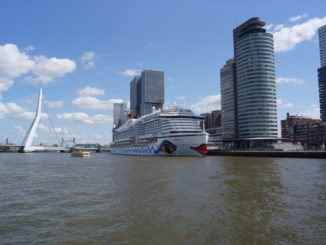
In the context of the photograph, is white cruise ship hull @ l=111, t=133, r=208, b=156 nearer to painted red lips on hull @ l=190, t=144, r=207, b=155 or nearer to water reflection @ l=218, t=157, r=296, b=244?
painted red lips on hull @ l=190, t=144, r=207, b=155

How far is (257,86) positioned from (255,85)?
3.39ft

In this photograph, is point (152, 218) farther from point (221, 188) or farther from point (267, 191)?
point (267, 191)

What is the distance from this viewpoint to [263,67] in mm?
118188

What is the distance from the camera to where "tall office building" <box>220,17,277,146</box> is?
118 meters

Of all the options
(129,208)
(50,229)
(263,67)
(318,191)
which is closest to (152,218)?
(129,208)

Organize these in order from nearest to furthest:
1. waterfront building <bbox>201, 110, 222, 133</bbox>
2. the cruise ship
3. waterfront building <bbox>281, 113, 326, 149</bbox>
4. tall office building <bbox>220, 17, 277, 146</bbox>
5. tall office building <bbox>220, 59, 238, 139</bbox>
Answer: the cruise ship, tall office building <bbox>220, 17, 277, 146</bbox>, waterfront building <bbox>281, 113, 326, 149</bbox>, tall office building <bbox>220, 59, 238, 139</bbox>, waterfront building <bbox>201, 110, 222, 133</bbox>

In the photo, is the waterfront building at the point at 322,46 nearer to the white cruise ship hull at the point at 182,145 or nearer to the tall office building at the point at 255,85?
the tall office building at the point at 255,85

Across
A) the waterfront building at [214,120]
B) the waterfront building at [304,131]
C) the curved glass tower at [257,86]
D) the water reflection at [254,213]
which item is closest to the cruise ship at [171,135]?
the water reflection at [254,213]

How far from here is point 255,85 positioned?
119250 millimetres

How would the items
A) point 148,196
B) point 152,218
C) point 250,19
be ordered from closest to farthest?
point 152,218, point 148,196, point 250,19

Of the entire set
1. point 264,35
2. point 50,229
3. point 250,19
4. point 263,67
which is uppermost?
point 250,19

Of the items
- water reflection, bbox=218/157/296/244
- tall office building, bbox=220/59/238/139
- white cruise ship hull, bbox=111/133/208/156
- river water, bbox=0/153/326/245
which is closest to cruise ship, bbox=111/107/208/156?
white cruise ship hull, bbox=111/133/208/156

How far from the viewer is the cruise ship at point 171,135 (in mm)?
62625

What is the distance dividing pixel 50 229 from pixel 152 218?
390cm
